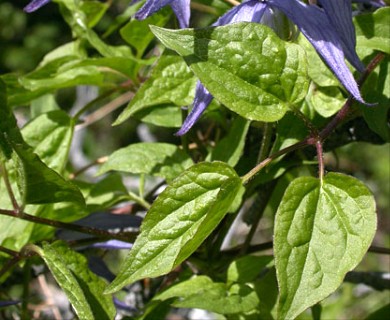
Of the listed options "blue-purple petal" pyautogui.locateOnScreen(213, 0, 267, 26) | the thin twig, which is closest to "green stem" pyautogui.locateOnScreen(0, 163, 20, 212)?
the thin twig

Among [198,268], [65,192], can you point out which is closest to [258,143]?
[198,268]

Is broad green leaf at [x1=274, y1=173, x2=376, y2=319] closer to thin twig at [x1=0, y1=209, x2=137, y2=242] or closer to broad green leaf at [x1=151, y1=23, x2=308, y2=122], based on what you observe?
broad green leaf at [x1=151, y1=23, x2=308, y2=122]

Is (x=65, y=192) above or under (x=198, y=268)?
above

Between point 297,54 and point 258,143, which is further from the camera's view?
point 258,143

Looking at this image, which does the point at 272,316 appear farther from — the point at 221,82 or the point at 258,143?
the point at 221,82

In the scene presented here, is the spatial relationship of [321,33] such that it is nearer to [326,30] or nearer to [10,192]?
[326,30]

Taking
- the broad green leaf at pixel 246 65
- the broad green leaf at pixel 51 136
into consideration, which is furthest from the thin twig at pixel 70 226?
the broad green leaf at pixel 246 65
